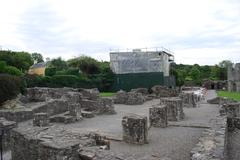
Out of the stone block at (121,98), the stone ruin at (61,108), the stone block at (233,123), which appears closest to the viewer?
the stone block at (233,123)

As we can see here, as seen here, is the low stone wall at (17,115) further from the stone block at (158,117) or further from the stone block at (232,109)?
the stone block at (232,109)

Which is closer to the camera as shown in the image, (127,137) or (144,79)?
(127,137)

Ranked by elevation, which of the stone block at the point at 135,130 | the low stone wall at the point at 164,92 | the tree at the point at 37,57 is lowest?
the stone block at the point at 135,130

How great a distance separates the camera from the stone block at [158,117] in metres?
16.3

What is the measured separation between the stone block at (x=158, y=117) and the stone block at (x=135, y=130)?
10.8 ft

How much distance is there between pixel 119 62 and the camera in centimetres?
4897

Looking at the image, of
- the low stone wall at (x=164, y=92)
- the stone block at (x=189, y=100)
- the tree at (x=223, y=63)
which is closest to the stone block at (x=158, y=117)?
the stone block at (x=189, y=100)

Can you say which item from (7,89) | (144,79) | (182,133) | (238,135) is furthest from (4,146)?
(144,79)

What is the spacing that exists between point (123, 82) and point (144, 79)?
2.96m

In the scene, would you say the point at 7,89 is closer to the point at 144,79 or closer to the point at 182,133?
the point at 182,133

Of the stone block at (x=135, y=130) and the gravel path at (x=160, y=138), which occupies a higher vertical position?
the stone block at (x=135, y=130)

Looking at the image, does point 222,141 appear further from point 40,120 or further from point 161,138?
point 40,120

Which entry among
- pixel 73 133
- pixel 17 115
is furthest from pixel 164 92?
pixel 73 133

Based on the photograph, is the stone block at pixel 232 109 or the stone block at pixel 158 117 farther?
the stone block at pixel 232 109
